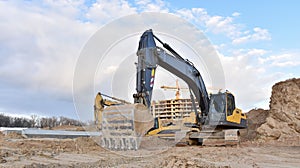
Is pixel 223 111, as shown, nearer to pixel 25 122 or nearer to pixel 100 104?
pixel 100 104

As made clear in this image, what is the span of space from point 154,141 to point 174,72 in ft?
9.88

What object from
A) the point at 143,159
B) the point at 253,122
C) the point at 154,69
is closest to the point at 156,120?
the point at 154,69

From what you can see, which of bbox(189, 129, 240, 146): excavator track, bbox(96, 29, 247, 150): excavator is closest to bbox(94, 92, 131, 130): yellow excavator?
bbox(96, 29, 247, 150): excavator

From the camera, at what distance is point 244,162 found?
7570mm

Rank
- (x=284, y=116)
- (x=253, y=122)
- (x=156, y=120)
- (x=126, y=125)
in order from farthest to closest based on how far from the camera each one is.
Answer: (x=253, y=122) < (x=284, y=116) < (x=156, y=120) < (x=126, y=125)

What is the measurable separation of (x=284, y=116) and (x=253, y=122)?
473 cm

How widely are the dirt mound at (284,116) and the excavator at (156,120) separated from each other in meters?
2.04

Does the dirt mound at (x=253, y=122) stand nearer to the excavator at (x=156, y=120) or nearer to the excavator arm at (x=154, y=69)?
the excavator at (x=156, y=120)

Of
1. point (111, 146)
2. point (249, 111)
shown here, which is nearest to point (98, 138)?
point (111, 146)

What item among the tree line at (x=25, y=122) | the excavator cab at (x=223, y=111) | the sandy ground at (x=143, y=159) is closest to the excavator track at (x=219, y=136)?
the excavator cab at (x=223, y=111)

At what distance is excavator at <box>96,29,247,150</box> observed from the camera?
9453 mm

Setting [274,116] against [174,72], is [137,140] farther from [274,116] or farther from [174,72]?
[274,116]

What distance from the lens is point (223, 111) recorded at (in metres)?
12.8

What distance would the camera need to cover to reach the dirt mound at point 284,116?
48.3 feet
